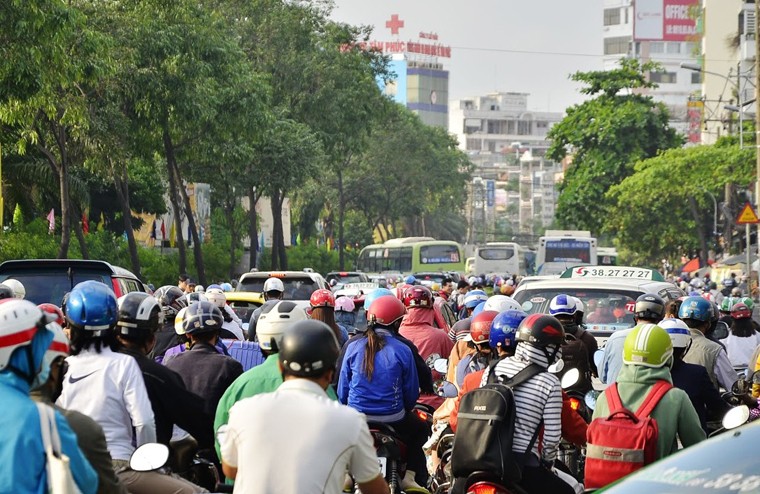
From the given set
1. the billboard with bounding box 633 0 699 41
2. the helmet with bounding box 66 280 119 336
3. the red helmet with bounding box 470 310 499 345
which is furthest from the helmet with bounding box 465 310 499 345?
the billboard with bounding box 633 0 699 41

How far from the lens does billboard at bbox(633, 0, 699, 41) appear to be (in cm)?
18812

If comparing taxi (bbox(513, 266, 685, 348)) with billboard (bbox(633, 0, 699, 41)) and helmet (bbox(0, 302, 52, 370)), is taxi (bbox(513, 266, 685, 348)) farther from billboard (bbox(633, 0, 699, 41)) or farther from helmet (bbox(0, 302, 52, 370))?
billboard (bbox(633, 0, 699, 41))

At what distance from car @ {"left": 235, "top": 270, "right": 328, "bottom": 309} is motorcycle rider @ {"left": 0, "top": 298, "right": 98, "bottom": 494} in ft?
52.3

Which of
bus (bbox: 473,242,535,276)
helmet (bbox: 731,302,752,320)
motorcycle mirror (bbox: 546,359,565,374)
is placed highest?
motorcycle mirror (bbox: 546,359,565,374)

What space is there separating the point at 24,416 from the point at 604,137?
220ft

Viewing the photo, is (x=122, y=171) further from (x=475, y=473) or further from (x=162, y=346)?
(x=475, y=473)

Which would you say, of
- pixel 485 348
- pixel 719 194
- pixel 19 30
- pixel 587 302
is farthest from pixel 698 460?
pixel 719 194

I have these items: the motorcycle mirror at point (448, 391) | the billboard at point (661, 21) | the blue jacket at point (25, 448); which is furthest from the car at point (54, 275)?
the billboard at point (661, 21)

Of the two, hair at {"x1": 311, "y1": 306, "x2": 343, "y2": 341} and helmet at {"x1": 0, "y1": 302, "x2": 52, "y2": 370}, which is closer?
helmet at {"x1": 0, "y1": 302, "x2": 52, "y2": 370}

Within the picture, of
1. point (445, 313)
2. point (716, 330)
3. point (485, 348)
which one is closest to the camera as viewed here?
point (485, 348)

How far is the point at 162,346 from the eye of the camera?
10.8 m

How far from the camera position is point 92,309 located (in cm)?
641

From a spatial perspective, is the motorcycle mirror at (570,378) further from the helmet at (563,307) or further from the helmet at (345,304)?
the helmet at (345,304)

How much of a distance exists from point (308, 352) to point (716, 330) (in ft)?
24.8
